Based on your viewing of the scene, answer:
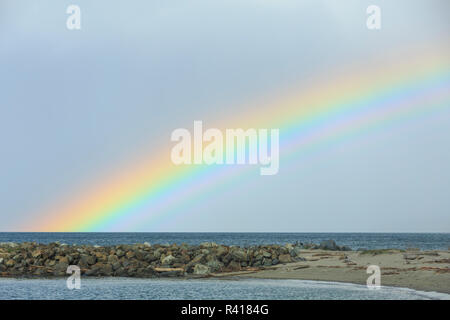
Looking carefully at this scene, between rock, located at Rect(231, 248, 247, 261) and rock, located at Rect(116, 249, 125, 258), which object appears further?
rock, located at Rect(116, 249, 125, 258)

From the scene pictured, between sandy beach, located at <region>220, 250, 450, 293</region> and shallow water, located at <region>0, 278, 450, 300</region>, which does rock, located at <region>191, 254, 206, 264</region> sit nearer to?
sandy beach, located at <region>220, 250, 450, 293</region>

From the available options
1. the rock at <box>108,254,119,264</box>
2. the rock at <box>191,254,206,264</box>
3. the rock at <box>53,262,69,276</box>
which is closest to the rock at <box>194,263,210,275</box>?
the rock at <box>191,254,206,264</box>

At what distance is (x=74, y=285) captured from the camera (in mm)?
31172

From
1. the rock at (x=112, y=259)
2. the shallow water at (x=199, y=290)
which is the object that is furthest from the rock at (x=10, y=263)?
the rock at (x=112, y=259)

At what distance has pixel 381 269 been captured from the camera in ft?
110

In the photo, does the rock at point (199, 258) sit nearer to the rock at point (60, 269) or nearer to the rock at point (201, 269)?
the rock at point (201, 269)

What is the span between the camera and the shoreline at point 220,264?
Result: 1313 inches

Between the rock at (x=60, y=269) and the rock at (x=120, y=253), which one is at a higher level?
the rock at (x=120, y=253)

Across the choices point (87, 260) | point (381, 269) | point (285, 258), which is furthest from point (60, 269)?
point (381, 269)

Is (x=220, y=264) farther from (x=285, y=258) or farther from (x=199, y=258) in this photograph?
(x=285, y=258)

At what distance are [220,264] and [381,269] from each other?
10098mm

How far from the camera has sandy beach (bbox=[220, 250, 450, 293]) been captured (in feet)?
96.6
